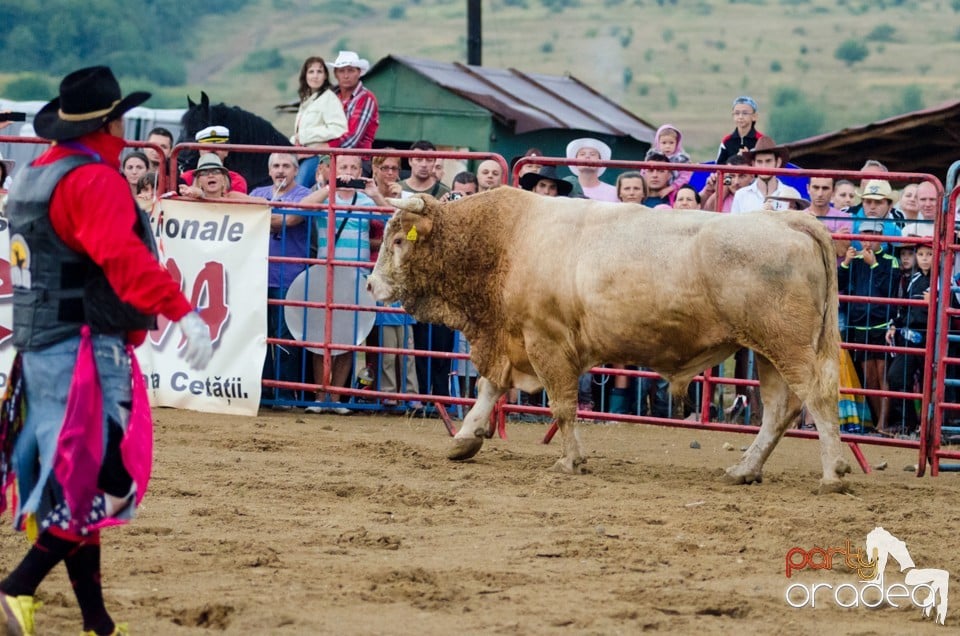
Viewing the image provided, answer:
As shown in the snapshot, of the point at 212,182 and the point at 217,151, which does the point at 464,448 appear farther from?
the point at 217,151

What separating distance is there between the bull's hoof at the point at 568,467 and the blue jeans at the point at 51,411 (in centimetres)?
407

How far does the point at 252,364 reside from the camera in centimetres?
1127

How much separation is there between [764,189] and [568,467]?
3354mm

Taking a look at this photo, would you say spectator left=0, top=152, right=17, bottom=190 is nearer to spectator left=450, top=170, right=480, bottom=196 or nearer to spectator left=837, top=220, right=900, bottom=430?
spectator left=450, top=170, right=480, bottom=196

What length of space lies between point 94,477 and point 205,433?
500cm

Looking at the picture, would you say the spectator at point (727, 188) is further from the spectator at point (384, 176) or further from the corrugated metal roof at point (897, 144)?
the corrugated metal roof at point (897, 144)

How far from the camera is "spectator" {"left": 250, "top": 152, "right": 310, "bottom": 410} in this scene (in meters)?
11.6

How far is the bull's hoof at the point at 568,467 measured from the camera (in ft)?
29.8

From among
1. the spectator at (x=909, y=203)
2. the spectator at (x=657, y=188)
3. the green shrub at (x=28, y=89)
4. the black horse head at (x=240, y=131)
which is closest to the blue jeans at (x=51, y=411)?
the spectator at (x=657, y=188)

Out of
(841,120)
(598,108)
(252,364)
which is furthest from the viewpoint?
(841,120)

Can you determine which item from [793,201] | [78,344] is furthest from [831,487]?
[78,344]

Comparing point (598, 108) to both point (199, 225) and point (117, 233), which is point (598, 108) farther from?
point (117, 233)

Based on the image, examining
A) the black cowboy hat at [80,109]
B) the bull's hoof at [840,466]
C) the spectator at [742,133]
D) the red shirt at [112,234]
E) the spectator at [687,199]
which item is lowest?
the bull's hoof at [840,466]

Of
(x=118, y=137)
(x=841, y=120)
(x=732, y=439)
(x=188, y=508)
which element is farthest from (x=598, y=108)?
(x=841, y=120)
